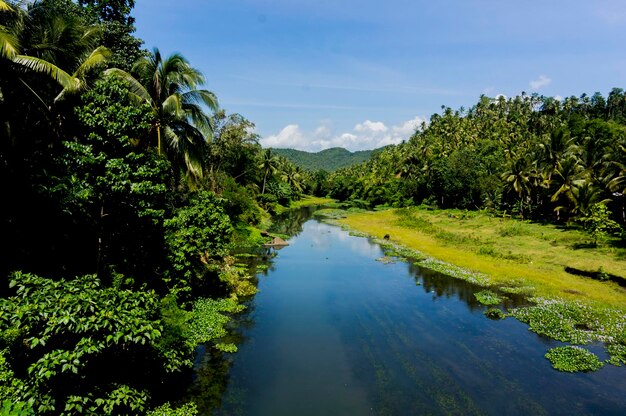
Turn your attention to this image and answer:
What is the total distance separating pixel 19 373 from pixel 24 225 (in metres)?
7.68

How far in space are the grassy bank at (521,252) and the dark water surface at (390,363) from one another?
23.1 ft

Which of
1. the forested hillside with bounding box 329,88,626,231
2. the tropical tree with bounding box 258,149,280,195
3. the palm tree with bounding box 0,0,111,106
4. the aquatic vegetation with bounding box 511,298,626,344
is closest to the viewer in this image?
the palm tree with bounding box 0,0,111,106

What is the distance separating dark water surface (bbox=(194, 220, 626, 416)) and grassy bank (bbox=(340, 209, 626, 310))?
704cm

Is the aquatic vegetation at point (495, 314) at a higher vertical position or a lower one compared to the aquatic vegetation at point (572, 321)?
lower

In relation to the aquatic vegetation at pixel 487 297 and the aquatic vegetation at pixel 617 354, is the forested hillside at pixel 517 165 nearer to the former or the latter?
the aquatic vegetation at pixel 487 297

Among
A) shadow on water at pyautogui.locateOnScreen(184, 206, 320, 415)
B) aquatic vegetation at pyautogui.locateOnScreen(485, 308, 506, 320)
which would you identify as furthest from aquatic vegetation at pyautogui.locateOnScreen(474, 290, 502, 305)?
shadow on water at pyautogui.locateOnScreen(184, 206, 320, 415)

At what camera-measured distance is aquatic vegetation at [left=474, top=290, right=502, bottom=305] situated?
28375 millimetres

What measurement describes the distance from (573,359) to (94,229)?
24.9 meters

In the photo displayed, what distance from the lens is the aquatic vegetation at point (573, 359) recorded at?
1884 centimetres

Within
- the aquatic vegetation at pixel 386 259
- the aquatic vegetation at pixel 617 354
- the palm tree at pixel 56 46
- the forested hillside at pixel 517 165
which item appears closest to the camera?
the palm tree at pixel 56 46

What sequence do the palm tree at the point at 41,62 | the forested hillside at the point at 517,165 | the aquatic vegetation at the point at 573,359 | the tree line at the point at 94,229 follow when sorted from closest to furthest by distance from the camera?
the tree line at the point at 94,229 < the palm tree at the point at 41,62 < the aquatic vegetation at the point at 573,359 < the forested hillside at the point at 517,165

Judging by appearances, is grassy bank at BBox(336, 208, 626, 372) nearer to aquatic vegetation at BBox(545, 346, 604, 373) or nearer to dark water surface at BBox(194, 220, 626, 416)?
aquatic vegetation at BBox(545, 346, 604, 373)

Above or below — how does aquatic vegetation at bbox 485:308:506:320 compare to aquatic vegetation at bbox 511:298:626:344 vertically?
below

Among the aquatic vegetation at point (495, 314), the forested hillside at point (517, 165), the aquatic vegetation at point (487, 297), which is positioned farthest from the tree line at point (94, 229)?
the forested hillside at point (517, 165)
